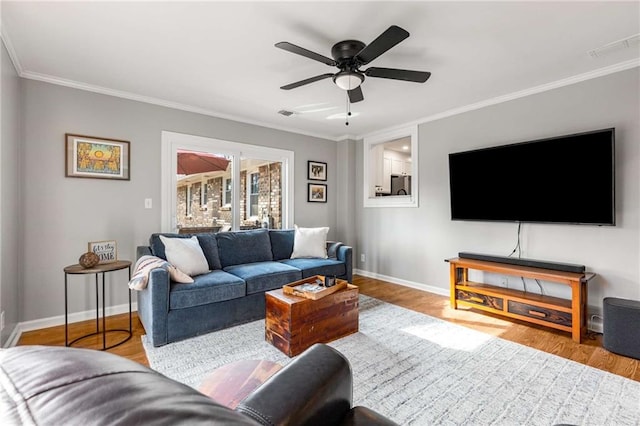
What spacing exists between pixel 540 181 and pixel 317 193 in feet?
10.3

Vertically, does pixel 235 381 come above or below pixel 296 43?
below

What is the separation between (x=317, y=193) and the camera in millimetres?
5207

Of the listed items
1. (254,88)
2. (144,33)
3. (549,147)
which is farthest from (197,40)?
(549,147)

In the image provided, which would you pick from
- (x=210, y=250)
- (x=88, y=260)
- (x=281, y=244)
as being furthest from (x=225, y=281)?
(x=281, y=244)

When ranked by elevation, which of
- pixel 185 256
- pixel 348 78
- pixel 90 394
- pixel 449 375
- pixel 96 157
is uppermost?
pixel 348 78

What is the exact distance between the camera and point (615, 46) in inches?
95.7

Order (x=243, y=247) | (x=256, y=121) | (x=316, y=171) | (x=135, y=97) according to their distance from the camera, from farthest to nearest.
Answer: (x=316, y=171)
(x=256, y=121)
(x=243, y=247)
(x=135, y=97)

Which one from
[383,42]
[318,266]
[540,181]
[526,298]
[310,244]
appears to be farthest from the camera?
[310,244]

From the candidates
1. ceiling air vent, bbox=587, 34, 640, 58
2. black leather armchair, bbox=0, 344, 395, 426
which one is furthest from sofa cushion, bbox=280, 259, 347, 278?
ceiling air vent, bbox=587, 34, 640, 58

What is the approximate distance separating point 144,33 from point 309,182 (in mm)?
3177

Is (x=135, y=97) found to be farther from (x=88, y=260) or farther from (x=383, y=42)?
(x=383, y=42)

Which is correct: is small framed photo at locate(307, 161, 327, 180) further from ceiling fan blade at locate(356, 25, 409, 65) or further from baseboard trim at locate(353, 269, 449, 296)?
ceiling fan blade at locate(356, 25, 409, 65)

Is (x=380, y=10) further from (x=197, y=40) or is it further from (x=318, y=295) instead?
(x=318, y=295)

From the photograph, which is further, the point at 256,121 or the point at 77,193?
the point at 256,121
